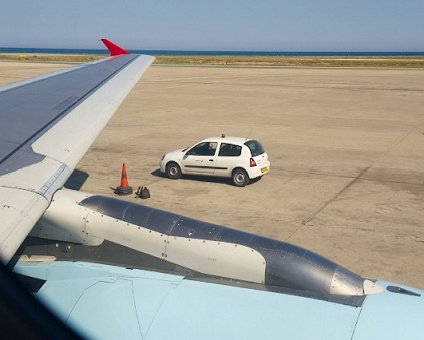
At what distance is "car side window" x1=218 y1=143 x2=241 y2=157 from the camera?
19125 mm

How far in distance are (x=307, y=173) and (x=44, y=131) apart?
12486 millimetres

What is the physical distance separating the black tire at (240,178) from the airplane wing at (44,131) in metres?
4.78

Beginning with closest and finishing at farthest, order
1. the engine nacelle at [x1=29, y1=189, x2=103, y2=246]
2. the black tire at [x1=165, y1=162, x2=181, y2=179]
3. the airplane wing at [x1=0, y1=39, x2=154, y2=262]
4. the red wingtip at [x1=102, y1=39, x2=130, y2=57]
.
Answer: the airplane wing at [x1=0, y1=39, x2=154, y2=262] < the engine nacelle at [x1=29, y1=189, x2=103, y2=246] < the black tire at [x1=165, y1=162, x2=181, y2=179] < the red wingtip at [x1=102, y1=39, x2=130, y2=57]

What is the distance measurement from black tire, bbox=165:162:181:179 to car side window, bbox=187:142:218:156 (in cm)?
69

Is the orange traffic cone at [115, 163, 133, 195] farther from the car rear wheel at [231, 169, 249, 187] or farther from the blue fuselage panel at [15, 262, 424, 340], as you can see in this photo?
the blue fuselage panel at [15, 262, 424, 340]

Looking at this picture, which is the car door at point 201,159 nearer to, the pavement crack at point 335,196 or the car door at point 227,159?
the car door at point 227,159

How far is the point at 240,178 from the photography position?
18719mm

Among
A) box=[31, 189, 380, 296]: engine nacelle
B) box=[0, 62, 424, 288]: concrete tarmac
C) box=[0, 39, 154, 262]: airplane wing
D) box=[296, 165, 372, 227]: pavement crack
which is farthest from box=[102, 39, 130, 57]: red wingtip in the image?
box=[31, 189, 380, 296]: engine nacelle

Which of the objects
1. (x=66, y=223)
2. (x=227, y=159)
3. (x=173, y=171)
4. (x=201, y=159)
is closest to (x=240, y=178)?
(x=227, y=159)

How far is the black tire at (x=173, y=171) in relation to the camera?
19766mm

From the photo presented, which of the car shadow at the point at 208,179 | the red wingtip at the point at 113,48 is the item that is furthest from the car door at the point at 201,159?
the red wingtip at the point at 113,48

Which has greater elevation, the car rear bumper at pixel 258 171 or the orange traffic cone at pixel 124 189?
the car rear bumper at pixel 258 171

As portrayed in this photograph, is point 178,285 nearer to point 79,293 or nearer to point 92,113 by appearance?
A: point 79,293

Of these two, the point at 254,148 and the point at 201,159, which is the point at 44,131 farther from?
the point at 254,148
